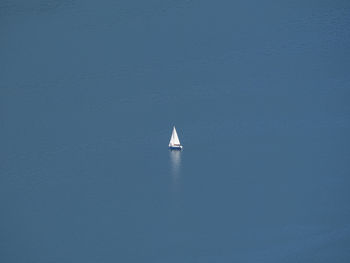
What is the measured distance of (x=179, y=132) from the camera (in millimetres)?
108875

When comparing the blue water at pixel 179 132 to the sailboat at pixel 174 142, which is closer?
the blue water at pixel 179 132

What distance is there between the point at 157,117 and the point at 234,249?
70.8 ft

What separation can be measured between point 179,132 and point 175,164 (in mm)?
4942

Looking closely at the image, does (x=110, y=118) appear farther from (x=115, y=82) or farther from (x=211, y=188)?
(x=211, y=188)

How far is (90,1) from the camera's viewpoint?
128 m

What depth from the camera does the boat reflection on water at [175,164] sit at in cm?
10357

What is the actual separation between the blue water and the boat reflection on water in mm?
227

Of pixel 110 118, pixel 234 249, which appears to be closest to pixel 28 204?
pixel 110 118

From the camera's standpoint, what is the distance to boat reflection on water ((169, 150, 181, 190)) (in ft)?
340

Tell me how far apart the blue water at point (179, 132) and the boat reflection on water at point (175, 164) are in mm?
227

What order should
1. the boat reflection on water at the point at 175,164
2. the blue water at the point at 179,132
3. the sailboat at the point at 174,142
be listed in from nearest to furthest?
1. the blue water at the point at 179,132
2. the boat reflection on water at the point at 175,164
3. the sailboat at the point at 174,142

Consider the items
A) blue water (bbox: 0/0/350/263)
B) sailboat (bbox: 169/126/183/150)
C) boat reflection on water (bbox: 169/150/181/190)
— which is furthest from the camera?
sailboat (bbox: 169/126/183/150)

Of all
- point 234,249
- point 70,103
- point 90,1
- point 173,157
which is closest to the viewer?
point 234,249

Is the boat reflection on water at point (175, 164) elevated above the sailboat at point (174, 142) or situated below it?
below
